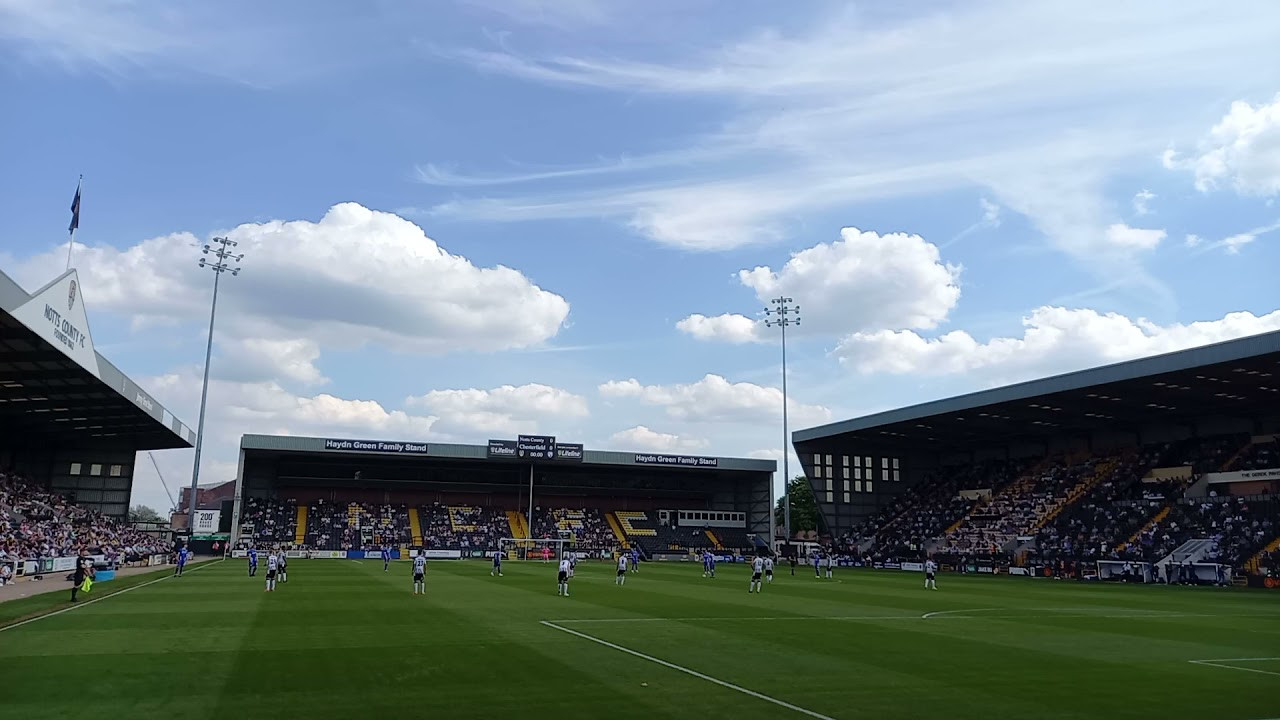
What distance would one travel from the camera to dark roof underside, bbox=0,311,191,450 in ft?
136

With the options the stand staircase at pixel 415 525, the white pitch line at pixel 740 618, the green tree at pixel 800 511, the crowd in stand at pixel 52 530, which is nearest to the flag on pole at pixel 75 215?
the crowd in stand at pixel 52 530

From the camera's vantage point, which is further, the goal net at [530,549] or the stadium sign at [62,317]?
the goal net at [530,549]

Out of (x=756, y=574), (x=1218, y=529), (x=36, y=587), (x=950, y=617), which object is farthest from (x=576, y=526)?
(x=950, y=617)

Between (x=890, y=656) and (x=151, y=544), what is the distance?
236 ft

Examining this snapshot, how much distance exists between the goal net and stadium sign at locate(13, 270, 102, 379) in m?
48.7

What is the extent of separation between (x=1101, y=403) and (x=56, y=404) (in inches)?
2936

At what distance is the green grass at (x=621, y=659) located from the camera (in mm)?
13469

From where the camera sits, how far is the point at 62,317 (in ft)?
126

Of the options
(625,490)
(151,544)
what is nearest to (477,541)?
(625,490)

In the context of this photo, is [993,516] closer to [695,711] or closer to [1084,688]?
[1084,688]

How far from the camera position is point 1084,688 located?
15672mm

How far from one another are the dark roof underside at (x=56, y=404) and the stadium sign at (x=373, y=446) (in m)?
13.4

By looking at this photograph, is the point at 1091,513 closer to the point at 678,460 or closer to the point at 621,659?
the point at 678,460

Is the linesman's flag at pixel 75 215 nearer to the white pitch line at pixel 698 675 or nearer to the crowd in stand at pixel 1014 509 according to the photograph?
the white pitch line at pixel 698 675
